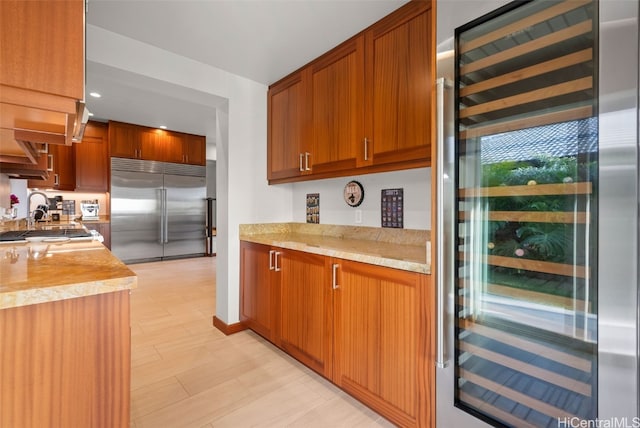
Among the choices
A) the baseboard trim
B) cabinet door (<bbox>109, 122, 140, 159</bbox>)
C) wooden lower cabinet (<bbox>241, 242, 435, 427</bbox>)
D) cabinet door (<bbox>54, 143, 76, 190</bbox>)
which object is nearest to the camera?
wooden lower cabinet (<bbox>241, 242, 435, 427</bbox>)

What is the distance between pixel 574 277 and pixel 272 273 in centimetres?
190

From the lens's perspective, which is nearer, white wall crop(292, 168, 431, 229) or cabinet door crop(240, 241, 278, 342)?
white wall crop(292, 168, 431, 229)

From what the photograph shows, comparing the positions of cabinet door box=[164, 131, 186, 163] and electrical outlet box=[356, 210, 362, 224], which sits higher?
cabinet door box=[164, 131, 186, 163]

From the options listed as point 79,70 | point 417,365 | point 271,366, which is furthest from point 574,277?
point 271,366

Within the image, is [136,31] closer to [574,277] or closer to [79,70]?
[79,70]

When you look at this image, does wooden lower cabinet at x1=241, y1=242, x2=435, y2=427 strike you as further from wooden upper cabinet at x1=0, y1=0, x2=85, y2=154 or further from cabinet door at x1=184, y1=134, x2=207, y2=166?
cabinet door at x1=184, y1=134, x2=207, y2=166

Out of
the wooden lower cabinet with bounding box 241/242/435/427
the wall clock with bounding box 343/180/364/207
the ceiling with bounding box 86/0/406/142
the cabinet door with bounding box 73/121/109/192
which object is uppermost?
→ the ceiling with bounding box 86/0/406/142

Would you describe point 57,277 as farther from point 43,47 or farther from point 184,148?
point 184,148

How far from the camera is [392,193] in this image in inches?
89.1

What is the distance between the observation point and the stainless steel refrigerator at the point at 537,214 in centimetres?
84

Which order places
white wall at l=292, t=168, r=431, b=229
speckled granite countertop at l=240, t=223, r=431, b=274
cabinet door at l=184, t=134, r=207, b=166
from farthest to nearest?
cabinet door at l=184, t=134, r=207, b=166, white wall at l=292, t=168, r=431, b=229, speckled granite countertop at l=240, t=223, r=431, b=274

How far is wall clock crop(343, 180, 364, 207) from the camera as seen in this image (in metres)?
2.47

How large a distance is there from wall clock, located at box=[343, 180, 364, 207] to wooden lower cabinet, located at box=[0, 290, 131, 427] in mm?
1841

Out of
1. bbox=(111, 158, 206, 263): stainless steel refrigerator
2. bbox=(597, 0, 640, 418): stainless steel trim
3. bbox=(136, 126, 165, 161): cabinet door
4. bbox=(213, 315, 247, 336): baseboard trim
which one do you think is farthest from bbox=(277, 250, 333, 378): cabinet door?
bbox=(136, 126, 165, 161): cabinet door
